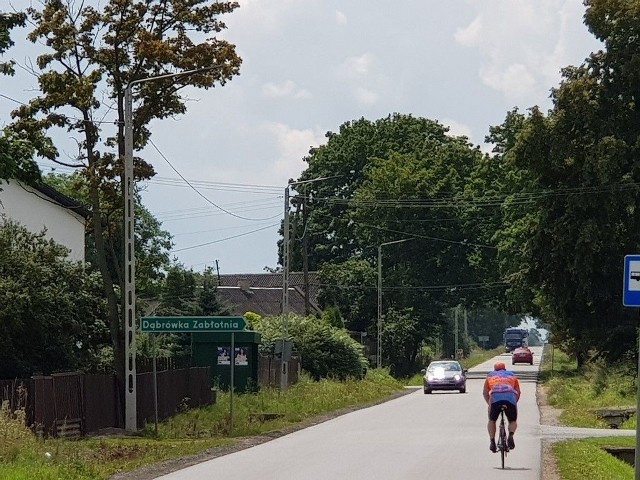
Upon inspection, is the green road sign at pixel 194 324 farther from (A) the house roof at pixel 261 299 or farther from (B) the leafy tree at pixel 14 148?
(A) the house roof at pixel 261 299

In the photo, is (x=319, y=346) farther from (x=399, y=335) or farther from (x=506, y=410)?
(x=506, y=410)

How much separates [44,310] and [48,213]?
549 inches

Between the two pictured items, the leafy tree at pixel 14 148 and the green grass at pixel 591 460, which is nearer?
the green grass at pixel 591 460

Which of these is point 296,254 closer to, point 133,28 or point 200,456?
point 133,28

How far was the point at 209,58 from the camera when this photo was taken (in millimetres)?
Result: 32094

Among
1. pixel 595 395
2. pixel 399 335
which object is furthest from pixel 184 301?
pixel 399 335

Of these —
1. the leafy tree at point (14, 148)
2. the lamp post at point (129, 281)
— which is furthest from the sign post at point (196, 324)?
the leafy tree at point (14, 148)

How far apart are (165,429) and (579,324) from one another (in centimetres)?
2833

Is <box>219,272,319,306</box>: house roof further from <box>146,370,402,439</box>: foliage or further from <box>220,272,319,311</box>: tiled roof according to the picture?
<box>146,370,402,439</box>: foliage

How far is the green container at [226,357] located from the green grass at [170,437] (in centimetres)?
105

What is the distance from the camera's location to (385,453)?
21.4m

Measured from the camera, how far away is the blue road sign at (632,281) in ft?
43.8

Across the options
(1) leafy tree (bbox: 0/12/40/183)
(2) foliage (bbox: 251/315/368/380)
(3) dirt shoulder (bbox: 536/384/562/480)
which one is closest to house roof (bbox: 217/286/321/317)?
(3) dirt shoulder (bbox: 536/384/562/480)

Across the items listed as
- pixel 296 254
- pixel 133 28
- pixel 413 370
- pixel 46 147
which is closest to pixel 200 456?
pixel 46 147
